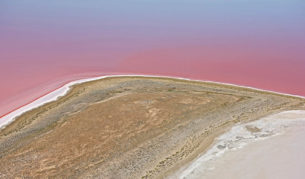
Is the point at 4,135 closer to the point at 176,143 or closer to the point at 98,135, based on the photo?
the point at 98,135

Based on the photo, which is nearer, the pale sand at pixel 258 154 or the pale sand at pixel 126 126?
the pale sand at pixel 258 154

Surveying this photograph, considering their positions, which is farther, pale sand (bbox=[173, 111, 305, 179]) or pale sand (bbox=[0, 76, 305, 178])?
pale sand (bbox=[0, 76, 305, 178])

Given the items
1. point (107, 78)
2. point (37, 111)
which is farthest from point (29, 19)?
point (37, 111)

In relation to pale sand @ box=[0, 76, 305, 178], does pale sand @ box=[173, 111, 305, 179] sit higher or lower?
lower

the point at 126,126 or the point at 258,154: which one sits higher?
the point at 126,126

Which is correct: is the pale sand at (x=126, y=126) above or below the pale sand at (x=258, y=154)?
above
